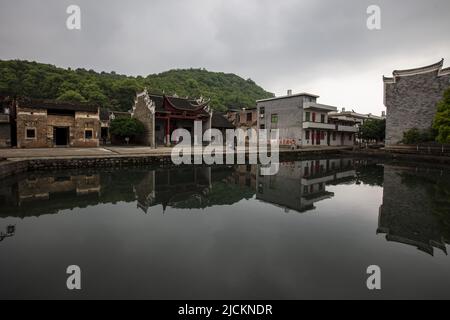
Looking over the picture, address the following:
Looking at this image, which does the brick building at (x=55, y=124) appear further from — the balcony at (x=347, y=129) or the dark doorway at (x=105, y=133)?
the balcony at (x=347, y=129)

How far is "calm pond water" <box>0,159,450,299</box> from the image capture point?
3926mm

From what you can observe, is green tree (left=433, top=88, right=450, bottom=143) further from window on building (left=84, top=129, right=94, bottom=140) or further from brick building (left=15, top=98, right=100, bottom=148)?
window on building (left=84, top=129, right=94, bottom=140)

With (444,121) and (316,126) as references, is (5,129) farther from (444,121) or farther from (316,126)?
(444,121)

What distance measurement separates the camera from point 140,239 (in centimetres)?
582

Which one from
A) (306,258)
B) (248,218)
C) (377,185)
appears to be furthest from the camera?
(377,185)

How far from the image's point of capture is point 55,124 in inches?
1043

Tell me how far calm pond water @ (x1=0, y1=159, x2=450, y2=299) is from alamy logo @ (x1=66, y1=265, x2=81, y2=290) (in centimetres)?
9

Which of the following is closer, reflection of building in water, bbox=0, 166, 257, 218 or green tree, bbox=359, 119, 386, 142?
reflection of building in water, bbox=0, 166, 257, 218

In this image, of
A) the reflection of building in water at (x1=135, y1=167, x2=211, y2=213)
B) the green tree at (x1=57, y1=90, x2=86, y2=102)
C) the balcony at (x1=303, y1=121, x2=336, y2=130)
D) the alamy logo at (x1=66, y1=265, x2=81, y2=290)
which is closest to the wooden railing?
the reflection of building in water at (x1=135, y1=167, x2=211, y2=213)

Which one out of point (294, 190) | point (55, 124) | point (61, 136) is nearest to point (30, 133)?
point (55, 124)

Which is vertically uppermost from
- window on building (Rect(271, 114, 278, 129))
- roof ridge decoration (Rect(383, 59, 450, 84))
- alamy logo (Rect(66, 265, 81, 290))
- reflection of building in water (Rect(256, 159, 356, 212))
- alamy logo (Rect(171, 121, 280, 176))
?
roof ridge decoration (Rect(383, 59, 450, 84))
